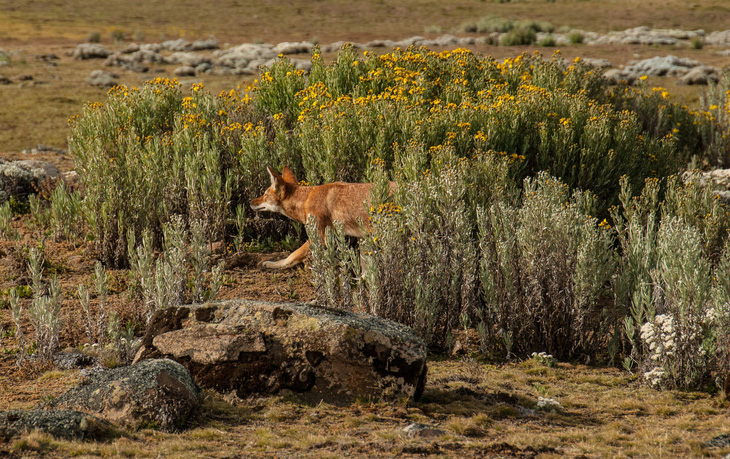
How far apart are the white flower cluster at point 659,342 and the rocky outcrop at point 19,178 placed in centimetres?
900

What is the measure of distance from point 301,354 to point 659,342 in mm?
2805

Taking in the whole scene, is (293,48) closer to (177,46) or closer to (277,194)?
(177,46)

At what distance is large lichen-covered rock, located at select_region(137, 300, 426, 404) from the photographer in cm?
526

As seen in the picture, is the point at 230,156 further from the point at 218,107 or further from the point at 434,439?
the point at 434,439

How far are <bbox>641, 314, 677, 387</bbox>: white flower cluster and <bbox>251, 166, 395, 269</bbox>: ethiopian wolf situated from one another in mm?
2883

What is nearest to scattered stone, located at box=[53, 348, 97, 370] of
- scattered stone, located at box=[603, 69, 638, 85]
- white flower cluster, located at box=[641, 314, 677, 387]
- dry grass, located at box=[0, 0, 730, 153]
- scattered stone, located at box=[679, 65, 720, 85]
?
white flower cluster, located at box=[641, 314, 677, 387]

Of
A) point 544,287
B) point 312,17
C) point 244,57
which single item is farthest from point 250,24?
point 544,287

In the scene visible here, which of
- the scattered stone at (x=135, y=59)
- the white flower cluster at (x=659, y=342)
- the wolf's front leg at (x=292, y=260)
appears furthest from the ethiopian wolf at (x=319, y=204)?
the scattered stone at (x=135, y=59)

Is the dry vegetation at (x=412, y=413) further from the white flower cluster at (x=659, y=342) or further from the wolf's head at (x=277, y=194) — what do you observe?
the wolf's head at (x=277, y=194)

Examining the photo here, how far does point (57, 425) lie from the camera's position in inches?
173

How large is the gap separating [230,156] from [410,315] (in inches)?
178

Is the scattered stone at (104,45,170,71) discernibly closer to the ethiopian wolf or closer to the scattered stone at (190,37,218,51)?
the scattered stone at (190,37,218,51)

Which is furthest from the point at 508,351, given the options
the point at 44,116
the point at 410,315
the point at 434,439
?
the point at 44,116

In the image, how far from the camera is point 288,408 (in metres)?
5.20
